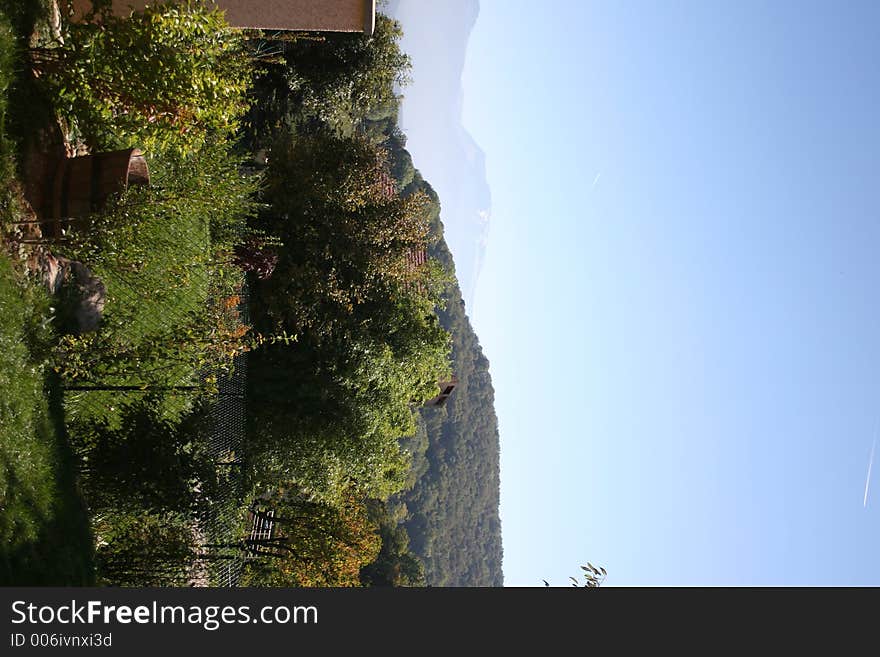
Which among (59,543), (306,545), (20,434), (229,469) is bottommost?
(59,543)

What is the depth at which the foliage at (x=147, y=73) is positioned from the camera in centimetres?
759

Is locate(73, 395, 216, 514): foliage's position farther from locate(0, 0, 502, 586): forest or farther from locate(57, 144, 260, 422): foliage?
locate(57, 144, 260, 422): foliage

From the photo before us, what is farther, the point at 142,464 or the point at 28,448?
the point at 142,464

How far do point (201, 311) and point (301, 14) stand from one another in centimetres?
621

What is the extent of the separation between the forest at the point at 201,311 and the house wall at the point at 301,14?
616mm

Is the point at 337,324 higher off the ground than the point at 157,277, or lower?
higher

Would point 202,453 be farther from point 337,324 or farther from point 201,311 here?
point 337,324

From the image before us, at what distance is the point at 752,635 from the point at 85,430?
9.47m

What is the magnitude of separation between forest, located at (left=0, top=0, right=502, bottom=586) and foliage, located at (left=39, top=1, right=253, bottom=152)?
3 centimetres

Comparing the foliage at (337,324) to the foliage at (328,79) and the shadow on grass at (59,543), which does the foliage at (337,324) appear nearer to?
the foliage at (328,79)

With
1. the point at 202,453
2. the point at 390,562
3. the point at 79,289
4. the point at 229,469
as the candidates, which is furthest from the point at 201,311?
Result: the point at 390,562

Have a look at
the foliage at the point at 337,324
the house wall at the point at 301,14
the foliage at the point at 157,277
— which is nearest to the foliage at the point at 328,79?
the foliage at the point at 337,324

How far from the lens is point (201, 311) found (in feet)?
39.6

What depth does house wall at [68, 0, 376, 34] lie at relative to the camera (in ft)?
38.0
